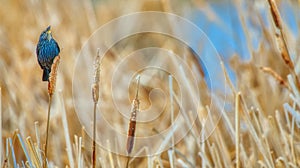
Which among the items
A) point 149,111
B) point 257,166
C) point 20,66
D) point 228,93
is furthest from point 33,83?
point 257,166

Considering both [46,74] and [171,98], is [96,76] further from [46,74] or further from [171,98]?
[171,98]

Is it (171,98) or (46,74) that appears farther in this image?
(171,98)

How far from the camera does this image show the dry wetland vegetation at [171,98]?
20.5 inches

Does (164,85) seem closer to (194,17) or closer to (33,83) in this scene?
(33,83)

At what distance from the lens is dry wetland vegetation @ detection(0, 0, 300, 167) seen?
0.52 meters

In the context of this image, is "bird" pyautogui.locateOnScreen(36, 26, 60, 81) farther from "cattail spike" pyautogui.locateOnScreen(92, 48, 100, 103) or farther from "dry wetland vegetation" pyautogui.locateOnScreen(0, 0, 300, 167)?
"dry wetland vegetation" pyautogui.locateOnScreen(0, 0, 300, 167)

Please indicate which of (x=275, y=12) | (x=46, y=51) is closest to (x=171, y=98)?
(x=275, y=12)

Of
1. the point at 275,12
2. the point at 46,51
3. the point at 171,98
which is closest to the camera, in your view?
the point at 46,51

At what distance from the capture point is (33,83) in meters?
0.89

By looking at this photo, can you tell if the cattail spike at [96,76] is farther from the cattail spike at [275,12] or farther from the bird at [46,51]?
the cattail spike at [275,12]

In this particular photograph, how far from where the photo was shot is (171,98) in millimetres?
480

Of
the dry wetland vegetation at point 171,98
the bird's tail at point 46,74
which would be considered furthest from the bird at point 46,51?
the dry wetland vegetation at point 171,98

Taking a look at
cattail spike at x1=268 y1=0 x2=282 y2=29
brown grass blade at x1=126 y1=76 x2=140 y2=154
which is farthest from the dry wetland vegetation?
brown grass blade at x1=126 y1=76 x2=140 y2=154

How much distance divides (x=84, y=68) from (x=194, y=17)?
48cm
